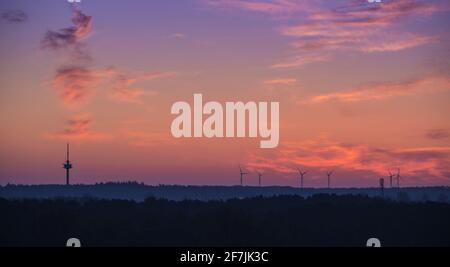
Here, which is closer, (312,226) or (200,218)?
(312,226)

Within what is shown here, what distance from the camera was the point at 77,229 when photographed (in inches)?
2367

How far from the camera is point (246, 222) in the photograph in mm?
66938

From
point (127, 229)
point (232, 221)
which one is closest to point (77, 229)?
point (127, 229)

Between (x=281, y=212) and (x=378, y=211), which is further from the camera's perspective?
(x=281, y=212)

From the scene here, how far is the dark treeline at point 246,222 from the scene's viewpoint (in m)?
57.1

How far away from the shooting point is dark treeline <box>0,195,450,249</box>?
187 ft
